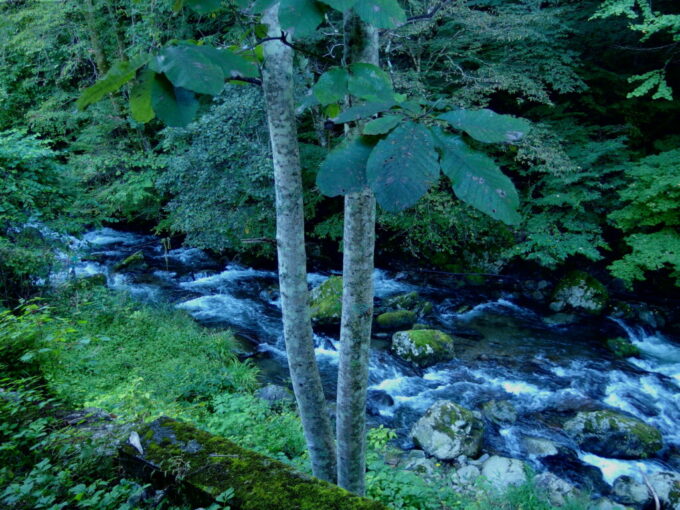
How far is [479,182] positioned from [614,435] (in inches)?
271

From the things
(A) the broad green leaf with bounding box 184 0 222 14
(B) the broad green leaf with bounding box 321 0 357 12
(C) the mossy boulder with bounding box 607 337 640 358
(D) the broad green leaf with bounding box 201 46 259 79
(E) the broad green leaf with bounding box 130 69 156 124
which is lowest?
(C) the mossy boulder with bounding box 607 337 640 358

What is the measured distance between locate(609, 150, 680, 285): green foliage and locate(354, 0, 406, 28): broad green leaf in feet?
29.7

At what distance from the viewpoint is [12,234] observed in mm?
7512

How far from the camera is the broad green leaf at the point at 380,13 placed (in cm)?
97

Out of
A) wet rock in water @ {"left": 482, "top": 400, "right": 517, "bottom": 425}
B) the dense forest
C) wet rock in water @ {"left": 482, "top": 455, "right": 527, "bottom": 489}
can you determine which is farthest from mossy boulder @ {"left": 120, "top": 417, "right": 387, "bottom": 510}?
wet rock in water @ {"left": 482, "top": 400, "right": 517, "bottom": 425}

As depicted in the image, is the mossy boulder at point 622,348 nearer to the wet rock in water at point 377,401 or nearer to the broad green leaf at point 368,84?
the wet rock in water at point 377,401

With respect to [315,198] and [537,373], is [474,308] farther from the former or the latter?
[315,198]

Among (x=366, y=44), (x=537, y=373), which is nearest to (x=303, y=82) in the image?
(x=537, y=373)

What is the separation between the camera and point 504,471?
17.7 feet

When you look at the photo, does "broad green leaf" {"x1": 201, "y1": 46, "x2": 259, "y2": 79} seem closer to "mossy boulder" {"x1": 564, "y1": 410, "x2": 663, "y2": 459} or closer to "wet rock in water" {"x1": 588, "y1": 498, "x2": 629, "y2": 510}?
"wet rock in water" {"x1": 588, "y1": 498, "x2": 629, "y2": 510}

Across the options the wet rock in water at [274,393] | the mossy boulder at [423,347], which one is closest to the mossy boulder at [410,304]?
the mossy boulder at [423,347]

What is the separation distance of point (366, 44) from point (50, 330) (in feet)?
13.0

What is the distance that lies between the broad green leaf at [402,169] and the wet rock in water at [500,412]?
22.3 ft

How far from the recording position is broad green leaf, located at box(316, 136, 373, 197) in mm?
902
